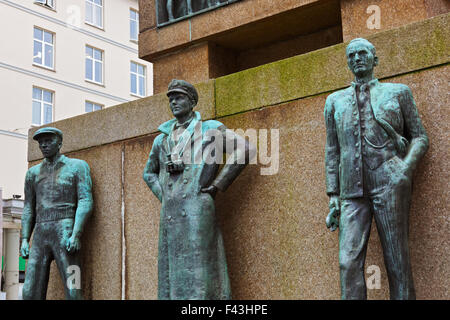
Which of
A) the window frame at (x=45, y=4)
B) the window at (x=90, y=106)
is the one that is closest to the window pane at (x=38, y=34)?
the window frame at (x=45, y=4)

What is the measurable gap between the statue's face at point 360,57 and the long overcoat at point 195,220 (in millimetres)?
1576

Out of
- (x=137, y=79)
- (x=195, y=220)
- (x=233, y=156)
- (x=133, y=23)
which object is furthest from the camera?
(x=137, y=79)

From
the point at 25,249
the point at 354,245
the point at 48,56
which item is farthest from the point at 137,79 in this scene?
the point at 354,245

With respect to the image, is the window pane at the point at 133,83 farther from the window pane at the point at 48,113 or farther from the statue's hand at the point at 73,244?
the statue's hand at the point at 73,244

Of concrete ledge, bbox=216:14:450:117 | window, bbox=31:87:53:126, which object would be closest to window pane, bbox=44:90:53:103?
window, bbox=31:87:53:126

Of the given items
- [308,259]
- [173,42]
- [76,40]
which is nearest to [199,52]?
[173,42]

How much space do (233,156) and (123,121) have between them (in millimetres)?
2186

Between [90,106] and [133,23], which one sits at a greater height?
[133,23]

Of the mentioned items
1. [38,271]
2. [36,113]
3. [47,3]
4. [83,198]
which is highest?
[47,3]

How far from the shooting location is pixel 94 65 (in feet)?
105

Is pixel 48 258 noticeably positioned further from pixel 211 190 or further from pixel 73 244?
pixel 211 190

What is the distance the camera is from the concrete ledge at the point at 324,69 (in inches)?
250

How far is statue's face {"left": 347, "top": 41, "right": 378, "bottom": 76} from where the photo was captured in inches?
234

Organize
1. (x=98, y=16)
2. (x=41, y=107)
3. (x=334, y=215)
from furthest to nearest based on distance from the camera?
(x=98, y=16), (x=41, y=107), (x=334, y=215)
